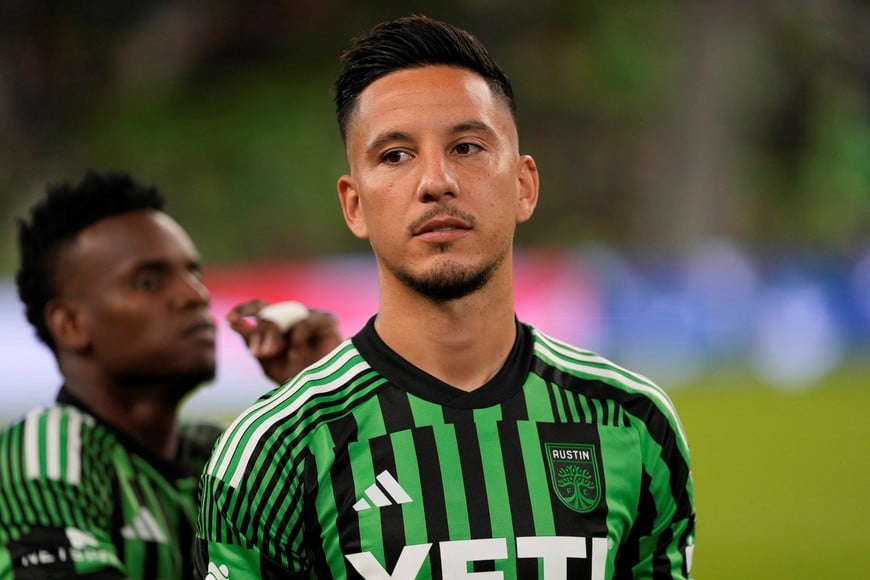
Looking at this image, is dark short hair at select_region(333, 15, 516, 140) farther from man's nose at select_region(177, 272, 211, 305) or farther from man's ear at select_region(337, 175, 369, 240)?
man's nose at select_region(177, 272, 211, 305)

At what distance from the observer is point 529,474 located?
2.31 m

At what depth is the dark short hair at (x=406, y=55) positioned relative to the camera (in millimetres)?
2398

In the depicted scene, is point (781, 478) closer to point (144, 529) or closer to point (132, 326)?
point (132, 326)

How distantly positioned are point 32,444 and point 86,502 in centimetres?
21

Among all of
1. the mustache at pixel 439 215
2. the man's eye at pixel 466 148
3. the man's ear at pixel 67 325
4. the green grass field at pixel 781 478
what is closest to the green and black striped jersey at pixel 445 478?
the mustache at pixel 439 215

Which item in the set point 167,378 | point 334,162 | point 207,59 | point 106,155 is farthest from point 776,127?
point 167,378

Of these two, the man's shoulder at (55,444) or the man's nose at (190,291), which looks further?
the man's nose at (190,291)

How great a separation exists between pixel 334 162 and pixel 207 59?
10.9ft

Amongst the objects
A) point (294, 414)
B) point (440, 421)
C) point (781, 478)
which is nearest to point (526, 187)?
point (440, 421)

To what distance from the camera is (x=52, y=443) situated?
3160 millimetres

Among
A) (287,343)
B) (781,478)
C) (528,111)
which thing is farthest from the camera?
(528,111)

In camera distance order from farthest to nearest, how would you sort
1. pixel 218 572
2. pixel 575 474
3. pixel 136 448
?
pixel 136 448 → pixel 575 474 → pixel 218 572

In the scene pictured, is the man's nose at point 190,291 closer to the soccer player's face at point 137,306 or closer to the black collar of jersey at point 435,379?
the soccer player's face at point 137,306

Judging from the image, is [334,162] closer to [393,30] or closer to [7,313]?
[7,313]
